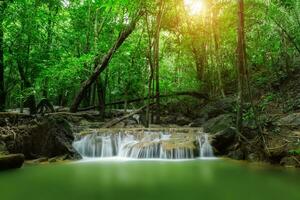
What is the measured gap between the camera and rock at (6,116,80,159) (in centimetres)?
1093

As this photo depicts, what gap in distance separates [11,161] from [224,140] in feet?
23.5

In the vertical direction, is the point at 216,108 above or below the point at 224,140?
above

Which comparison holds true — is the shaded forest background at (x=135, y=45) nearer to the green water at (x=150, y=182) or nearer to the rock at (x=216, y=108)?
the rock at (x=216, y=108)

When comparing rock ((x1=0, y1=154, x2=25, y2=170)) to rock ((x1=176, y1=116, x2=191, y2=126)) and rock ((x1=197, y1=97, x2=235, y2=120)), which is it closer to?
rock ((x1=176, y1=116, x2=191, y2=126))

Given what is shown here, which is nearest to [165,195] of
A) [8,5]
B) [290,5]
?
[8,5]

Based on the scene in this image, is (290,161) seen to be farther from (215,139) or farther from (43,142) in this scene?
(43,142)

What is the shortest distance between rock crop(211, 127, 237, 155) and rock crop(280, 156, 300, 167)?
2459mm

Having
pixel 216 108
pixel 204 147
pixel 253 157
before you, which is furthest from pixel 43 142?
pixel 216 108

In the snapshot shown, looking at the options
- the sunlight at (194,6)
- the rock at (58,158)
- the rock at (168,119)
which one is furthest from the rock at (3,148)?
the sunlight at (194,6)

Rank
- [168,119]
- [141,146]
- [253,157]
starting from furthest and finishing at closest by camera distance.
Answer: [168,119], [141,146], [253,157]

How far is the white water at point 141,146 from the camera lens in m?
11.8

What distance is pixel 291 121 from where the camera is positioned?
10961 mm

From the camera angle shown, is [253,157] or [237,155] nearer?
[253,157]

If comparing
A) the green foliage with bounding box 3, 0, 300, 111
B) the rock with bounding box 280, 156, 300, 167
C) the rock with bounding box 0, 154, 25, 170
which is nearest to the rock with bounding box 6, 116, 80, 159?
the rock with bounding box 0, 154, 25, 170
